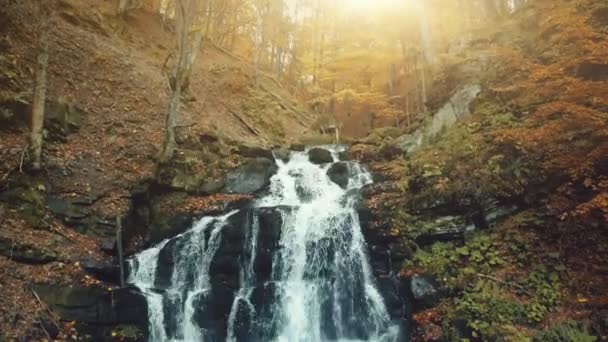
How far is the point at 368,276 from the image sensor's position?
1059cm

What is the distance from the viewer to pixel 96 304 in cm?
898

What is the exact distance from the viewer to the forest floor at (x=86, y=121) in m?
9.20

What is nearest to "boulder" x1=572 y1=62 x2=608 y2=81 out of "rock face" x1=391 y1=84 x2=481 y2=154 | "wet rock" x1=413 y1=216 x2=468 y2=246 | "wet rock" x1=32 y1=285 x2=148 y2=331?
"rock face" x1=391 y1=84 x2=481 y2=154

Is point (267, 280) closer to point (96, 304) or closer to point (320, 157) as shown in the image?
point (96, 304)

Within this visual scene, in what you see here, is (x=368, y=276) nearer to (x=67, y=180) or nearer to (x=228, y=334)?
(x=228, y=334)

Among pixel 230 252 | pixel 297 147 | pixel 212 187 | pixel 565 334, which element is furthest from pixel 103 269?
pixel 297 147

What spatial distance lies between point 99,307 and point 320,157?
10.5m

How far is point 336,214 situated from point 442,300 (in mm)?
3853

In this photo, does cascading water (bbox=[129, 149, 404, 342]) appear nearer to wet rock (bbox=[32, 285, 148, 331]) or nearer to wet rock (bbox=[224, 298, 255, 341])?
wet rock (bbox=[224, 298, 255, 341])

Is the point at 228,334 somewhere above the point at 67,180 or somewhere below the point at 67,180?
below

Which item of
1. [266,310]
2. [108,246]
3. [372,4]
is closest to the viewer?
[266,310]

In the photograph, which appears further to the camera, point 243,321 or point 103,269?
point 243,321

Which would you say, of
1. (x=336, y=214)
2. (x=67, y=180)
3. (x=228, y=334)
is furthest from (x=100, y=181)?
(x=336, y=214)

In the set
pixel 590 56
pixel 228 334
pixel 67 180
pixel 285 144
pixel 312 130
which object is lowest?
pixel 228 334
